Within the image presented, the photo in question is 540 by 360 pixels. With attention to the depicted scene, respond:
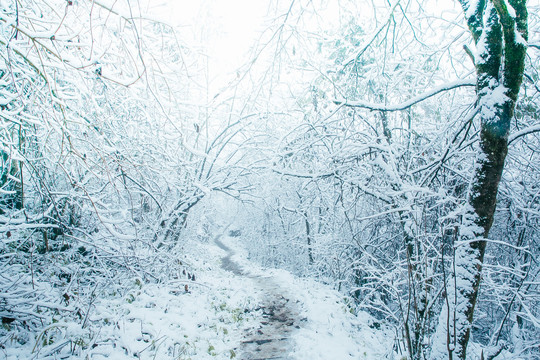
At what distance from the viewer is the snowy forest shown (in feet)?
8.41

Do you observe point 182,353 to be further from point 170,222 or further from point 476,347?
point 476,347

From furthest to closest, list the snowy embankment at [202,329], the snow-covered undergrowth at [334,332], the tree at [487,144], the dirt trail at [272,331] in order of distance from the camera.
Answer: the snow-covered undergrowth at [334,332], the dirt trail at [272,331], the snowy embankment at [202,329], the tree at [487,144]

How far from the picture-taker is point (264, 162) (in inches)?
307

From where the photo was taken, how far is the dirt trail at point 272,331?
426 centimetres

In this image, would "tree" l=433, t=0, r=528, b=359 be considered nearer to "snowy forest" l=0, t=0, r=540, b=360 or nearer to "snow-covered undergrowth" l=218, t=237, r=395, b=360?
"snowy forest" l=0, t=0, r=540, b=360

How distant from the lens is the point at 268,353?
4.28 meters

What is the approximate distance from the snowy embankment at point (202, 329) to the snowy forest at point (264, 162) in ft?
0.14

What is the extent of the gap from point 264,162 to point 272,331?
4.41 m

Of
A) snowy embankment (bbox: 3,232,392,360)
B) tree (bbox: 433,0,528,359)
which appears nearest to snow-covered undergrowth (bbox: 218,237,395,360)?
snowy embankment (bbox: 3,232,392,360)

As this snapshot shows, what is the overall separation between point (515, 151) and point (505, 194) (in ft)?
2.45

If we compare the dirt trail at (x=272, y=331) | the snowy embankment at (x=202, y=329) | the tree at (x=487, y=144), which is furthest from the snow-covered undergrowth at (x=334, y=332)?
the tree at (x=487, y=144)

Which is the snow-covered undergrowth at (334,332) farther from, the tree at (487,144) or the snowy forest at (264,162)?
the tree at (487,144)

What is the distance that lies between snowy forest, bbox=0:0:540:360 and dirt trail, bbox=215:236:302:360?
0.05m

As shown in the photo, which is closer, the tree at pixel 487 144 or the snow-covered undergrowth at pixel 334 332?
the tree at pixel 487 144
